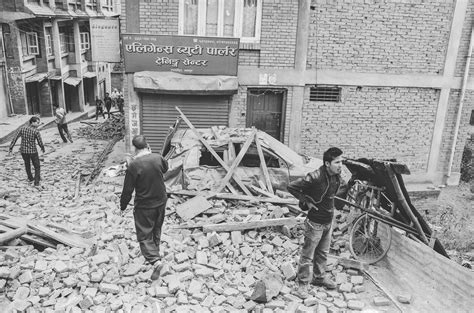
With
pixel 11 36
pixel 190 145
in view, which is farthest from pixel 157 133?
pixel 11 36

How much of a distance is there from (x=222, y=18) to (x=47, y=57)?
18.4 metres

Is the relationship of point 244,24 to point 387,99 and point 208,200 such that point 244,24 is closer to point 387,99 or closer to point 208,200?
point 387,99

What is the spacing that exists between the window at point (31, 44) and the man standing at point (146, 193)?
70.1ft

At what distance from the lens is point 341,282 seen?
557 cm

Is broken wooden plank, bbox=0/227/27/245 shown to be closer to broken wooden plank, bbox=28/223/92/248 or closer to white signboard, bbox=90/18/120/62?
broken wooden plank, bbox=28/223/92/248

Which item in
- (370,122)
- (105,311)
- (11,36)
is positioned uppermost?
(11,36)

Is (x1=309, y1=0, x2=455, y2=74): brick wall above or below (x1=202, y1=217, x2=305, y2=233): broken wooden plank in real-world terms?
above

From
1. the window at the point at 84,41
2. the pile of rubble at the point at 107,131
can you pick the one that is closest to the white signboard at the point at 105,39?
the pile of rubble at the point at 107,131

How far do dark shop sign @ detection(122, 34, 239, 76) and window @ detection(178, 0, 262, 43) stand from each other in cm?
41

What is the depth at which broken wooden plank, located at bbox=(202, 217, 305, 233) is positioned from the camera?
6.48 meters

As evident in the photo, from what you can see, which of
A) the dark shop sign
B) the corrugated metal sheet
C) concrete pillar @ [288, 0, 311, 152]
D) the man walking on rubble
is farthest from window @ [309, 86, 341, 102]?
the man walking on rubble

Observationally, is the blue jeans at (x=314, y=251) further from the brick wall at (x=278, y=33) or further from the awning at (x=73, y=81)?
the awning at (x=73, y=81)

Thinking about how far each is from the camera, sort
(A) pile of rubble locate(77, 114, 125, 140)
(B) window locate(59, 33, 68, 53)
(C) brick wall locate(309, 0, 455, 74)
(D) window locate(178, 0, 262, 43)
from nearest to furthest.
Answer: (D) window locate(178, 0, 262, 43) → (C) brick wall locate(309, 0, 455, 74) → (A) pile of rubble locate(77, 114, 125, 140) → (B) window locate(59, 33, 68, 53)

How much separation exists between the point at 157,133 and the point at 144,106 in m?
0.85
